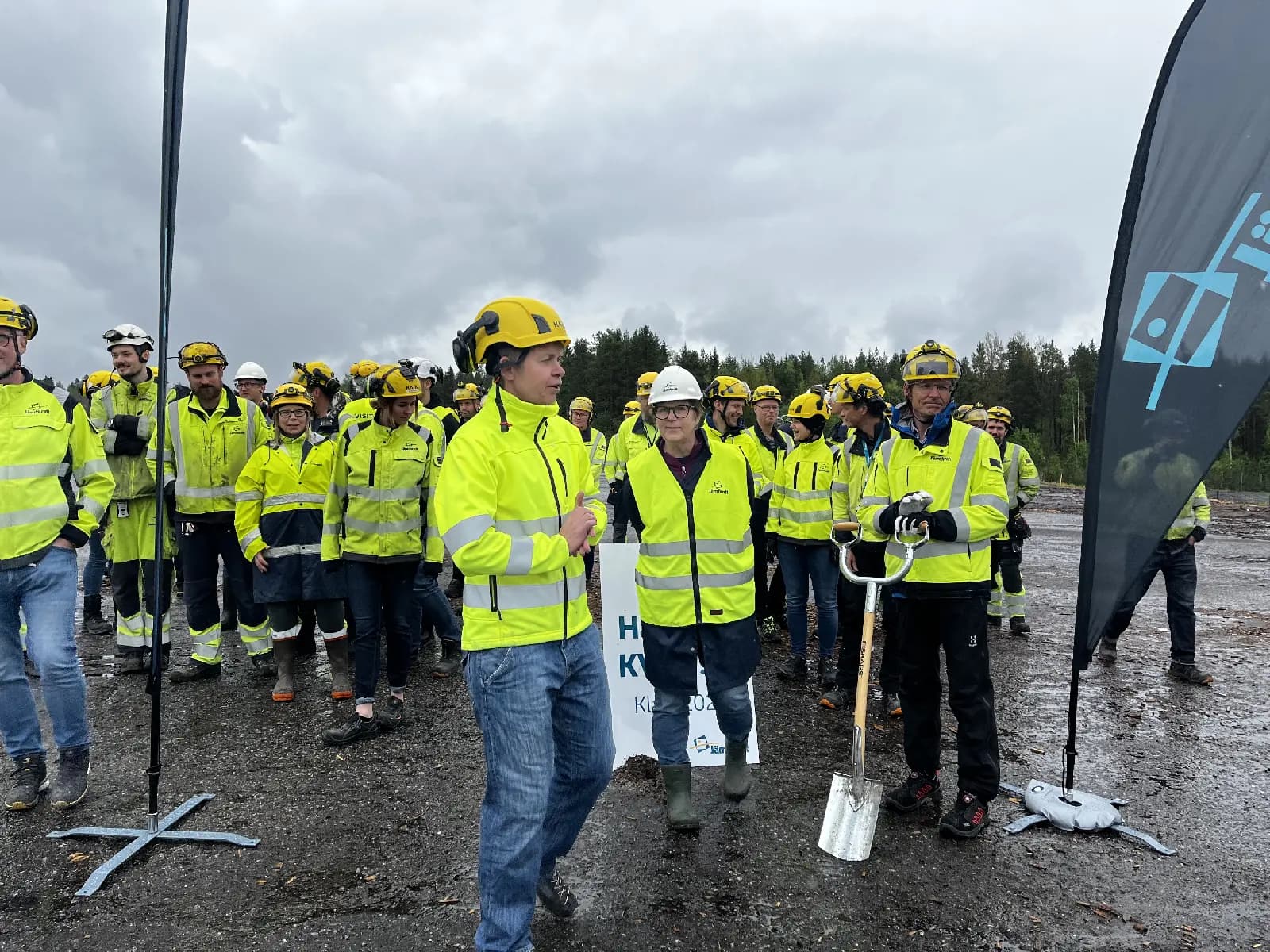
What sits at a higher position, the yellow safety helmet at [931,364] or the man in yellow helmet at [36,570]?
the yellow safety helmet at [931,364]

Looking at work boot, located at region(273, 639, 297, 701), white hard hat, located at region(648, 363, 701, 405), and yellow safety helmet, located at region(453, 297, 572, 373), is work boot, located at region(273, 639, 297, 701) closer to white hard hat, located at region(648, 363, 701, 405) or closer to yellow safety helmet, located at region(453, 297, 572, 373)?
white hard hat, located at region(648, 363, 701, 405)

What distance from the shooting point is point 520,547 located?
2.70m

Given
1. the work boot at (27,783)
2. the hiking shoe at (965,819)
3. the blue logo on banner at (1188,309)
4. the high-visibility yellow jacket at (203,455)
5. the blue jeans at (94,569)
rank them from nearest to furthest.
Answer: the blue logo on banner at (1188,309) < the hiking shoe at (965,819) < the work boot at (27,783) < the high-visibility yellow jacket at (203,455) < the blue jeans at (94,569)

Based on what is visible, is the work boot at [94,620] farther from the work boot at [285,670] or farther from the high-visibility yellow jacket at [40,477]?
the high-visibility yellow jacket at [40,477]

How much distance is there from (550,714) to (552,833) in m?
0.58

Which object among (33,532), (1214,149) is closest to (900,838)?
(1214,149)

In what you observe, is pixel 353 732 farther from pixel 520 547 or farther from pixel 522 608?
pixel 520 547

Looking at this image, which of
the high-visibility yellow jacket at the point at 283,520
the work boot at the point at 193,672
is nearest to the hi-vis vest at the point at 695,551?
the high-visibility yellow jacket at the point at 283,520

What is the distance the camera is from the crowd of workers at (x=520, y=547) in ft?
9.28

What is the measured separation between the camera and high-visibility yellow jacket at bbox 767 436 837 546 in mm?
6477

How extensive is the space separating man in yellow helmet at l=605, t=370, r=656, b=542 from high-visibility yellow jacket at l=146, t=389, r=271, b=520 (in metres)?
4.86

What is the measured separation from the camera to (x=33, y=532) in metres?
4.22

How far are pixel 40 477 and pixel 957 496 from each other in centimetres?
478

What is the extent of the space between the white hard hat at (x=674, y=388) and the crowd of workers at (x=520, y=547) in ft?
0.06
